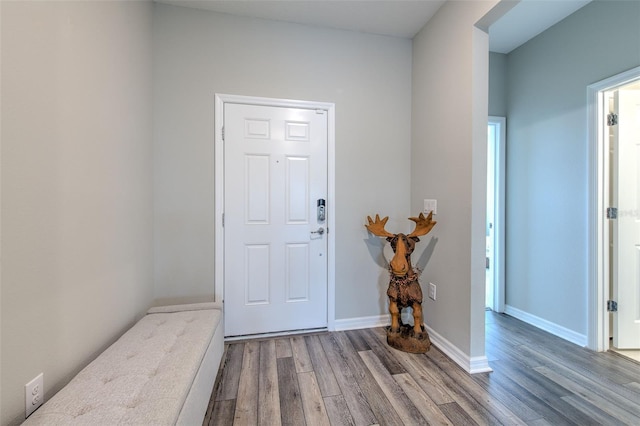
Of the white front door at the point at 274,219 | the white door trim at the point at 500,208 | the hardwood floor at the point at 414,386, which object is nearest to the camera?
the hardwood floor at the point at 414,386

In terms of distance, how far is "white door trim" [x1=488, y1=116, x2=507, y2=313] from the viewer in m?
2.90

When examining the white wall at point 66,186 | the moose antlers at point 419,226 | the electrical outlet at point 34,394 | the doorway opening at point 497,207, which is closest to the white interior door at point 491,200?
the doorway opening at point 497,207

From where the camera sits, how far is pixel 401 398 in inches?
63.1

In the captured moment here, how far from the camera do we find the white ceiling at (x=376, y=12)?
7.04ft

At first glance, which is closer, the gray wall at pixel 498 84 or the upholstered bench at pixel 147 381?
the upholstered bench at pixel 147 381

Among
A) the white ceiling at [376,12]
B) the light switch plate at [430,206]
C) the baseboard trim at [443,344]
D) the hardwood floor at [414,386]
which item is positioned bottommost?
the hardwood floor at [414,386]

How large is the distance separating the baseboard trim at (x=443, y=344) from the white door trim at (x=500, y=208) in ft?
3.88

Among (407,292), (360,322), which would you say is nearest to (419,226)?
(407,292)

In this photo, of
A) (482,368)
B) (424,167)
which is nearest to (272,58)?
(424,167)

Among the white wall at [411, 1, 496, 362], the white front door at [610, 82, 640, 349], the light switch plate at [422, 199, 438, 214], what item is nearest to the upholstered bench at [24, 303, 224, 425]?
the white wall at [411, 1, 496, 362]

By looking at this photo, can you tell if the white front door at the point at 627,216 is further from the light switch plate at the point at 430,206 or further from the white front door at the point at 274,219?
the white front door at the point at 274,219

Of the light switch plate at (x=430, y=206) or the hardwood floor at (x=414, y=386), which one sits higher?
the light switch plate at (x=430, y=206)

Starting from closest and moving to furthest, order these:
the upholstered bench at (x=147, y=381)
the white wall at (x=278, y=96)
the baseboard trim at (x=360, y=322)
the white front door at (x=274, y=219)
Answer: the upholstered bench at (x=147, y=381) < the white wall at (x=278, y=96) < the white front door at (x=274, y=219) < the baseboard trim at (x=360, y=322)

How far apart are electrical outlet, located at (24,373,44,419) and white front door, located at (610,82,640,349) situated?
3677 millimetres
